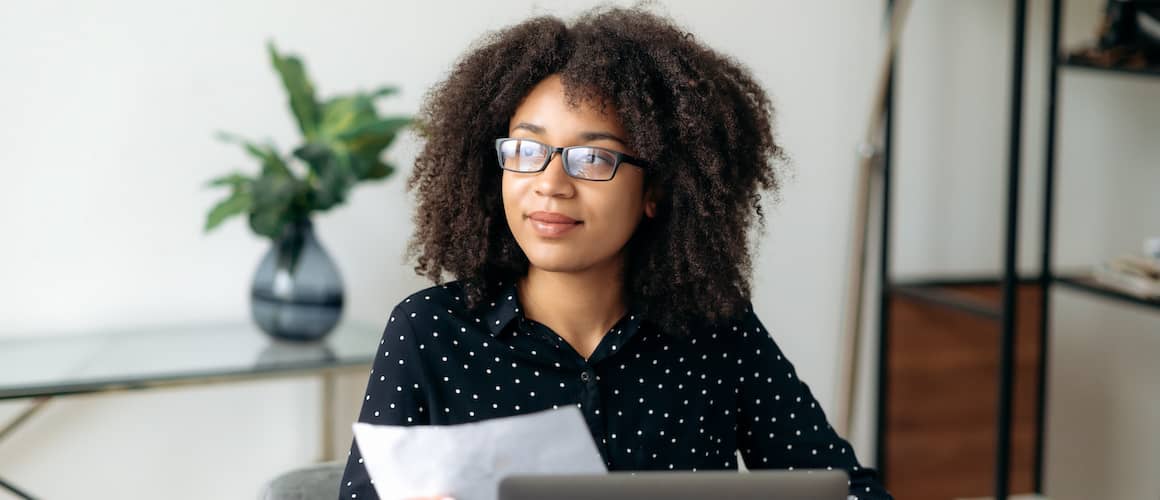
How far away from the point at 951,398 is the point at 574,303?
164 centimetres

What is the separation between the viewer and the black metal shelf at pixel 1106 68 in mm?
2152

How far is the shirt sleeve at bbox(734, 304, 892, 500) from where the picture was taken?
1305mm

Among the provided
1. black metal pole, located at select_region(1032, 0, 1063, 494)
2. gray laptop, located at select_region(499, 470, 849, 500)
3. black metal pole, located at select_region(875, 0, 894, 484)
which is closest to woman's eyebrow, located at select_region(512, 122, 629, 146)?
gray laptop, located at select_region(499, 470, 849, 500)

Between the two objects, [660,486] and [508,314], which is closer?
[660,486]

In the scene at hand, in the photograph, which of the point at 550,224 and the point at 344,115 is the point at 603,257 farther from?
the point at 344,115

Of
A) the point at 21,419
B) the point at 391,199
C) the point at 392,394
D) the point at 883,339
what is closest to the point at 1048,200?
the point at 883,339

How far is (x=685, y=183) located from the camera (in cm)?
127

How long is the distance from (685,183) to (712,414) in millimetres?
257

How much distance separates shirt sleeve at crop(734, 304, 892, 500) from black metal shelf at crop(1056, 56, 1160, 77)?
121cm

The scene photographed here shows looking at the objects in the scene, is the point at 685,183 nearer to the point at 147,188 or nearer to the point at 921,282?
the point at 147,188

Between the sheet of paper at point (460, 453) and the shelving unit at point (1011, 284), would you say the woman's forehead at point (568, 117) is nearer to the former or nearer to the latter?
the sheet of paper at point (460, 453)

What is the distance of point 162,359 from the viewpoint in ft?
6.27

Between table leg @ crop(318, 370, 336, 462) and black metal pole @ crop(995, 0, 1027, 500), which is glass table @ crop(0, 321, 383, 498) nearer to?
table leg @ crop(318, 370, 336, 462)

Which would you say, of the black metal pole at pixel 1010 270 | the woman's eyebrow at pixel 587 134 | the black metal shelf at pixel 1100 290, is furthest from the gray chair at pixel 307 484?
the black metal shelf at pixel 1100 290
